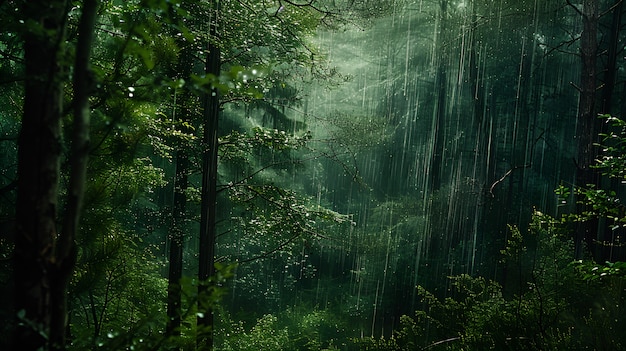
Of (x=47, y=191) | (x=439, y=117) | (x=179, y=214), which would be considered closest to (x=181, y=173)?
(x=179, y=214)

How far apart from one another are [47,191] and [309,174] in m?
23.4

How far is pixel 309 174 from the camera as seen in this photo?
81.4 feet

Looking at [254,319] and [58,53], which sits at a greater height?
[58,53]

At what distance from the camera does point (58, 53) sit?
1431 millimetres

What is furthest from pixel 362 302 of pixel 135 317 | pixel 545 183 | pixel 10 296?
pixel 10 296

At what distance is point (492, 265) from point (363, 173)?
10208mm

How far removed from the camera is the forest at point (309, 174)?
1679mm

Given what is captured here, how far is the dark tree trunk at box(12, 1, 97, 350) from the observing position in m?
1.40

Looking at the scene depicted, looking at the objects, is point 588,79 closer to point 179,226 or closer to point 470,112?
point 179,226

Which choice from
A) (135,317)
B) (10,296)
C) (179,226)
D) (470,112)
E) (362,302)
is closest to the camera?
(10,296)

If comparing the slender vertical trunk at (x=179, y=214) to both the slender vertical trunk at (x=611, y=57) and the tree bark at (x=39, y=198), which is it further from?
the slender vertical trunk at (x=611, y=57)

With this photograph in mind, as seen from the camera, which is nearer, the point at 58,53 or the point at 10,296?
the point at 58,53

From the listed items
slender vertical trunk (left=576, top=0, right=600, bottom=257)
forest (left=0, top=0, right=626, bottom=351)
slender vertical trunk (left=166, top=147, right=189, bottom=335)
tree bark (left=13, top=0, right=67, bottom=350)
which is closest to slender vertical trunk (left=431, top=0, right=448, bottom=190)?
forest (left=0, top=0, right=626, bottom=351)

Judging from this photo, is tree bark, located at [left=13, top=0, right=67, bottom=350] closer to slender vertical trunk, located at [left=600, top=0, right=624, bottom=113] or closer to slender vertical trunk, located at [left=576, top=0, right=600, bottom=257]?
slender vertical trunk, located at [left=576, top=0, right=600, bottom=257]
